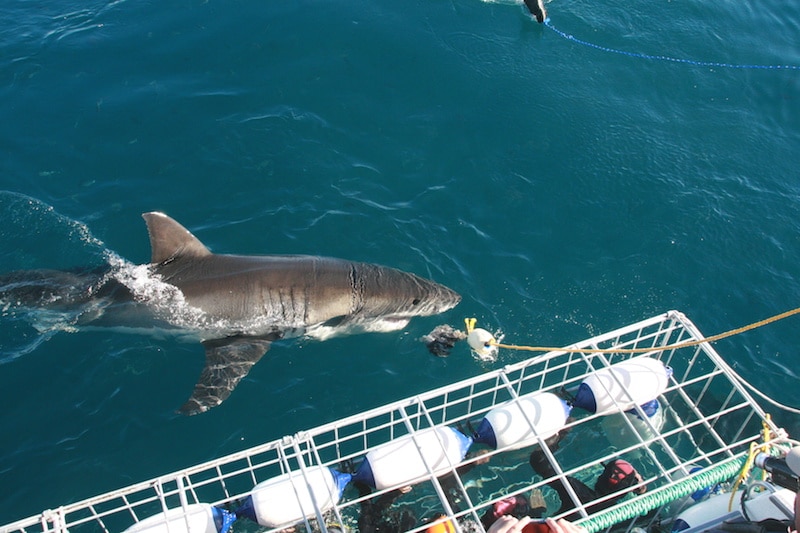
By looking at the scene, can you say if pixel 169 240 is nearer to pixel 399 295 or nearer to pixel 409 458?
pixel 399 295

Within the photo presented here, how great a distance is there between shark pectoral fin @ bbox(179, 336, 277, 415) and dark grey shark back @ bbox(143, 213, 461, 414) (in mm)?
17

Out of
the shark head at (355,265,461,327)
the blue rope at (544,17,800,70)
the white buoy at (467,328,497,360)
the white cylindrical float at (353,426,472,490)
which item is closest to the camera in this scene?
the white cylindrical float at (353,426,472,490)

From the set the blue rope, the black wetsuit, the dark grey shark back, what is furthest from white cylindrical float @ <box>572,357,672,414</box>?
the blue rope

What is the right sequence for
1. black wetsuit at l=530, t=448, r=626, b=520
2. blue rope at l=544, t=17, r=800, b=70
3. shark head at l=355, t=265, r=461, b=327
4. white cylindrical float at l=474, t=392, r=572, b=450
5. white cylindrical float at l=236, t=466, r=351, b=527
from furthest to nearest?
blue rope at l=544, t=17, r=800, b=70 → shark head at l=355, t=265, r=461, b=327 → white cylindrical float at l=474, t=392, r=572, b=450 → black wetsuit at l=530, t=448, r=626, b=520 → white cylindrical float at l=236, t=466, r=351, b=527

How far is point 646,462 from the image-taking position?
10.4m

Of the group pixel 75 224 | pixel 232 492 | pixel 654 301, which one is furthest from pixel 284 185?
pixel 654 301

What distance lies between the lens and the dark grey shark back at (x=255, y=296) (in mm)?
11008

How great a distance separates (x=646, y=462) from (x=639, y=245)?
500 centimetres

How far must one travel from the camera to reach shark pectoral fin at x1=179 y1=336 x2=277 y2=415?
10289mm

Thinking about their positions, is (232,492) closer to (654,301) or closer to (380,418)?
(380,418)

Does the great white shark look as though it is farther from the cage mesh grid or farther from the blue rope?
the blue rope

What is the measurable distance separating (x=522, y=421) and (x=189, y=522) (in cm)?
437

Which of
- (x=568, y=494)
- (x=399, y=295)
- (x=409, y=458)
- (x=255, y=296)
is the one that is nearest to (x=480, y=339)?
(x=409, y=458)

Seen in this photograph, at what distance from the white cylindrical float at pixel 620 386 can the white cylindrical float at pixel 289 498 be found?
3798 millimetres
